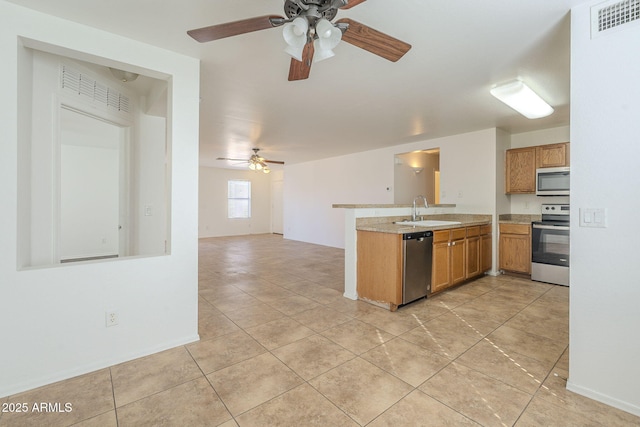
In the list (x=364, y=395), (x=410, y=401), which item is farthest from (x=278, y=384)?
(x=410, y=401)

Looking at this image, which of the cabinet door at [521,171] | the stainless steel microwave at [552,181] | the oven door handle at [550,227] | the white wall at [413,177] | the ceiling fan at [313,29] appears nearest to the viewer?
the ceiling fan at [313,29]

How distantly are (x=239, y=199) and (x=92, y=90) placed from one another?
7674 mm

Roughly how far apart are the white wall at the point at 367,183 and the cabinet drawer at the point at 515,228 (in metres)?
0.34

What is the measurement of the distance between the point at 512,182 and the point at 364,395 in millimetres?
4352

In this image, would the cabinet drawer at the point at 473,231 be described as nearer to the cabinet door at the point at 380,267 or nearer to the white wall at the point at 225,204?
the cabinet door at the point at 380,267

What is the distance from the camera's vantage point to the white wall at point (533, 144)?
4410 mm

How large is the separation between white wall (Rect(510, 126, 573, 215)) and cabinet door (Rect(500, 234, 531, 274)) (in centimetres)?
71

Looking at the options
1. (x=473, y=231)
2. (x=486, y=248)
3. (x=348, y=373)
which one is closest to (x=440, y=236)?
(x=473, y=231)

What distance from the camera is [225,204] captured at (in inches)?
386

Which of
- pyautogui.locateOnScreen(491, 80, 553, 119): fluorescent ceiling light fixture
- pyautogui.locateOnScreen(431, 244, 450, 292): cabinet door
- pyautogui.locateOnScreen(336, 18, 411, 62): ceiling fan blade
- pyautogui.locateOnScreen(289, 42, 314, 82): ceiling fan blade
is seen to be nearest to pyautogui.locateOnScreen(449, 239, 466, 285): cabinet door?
pyautogui.locateOnScreen(431, 244, 450, 292): cabinet door

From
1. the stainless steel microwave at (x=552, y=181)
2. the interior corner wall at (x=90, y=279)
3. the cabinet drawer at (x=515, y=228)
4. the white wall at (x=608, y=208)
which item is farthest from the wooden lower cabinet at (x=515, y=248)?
the interior corner wall at (x=90, y=279)

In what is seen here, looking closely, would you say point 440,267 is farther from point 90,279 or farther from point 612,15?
point 90,279

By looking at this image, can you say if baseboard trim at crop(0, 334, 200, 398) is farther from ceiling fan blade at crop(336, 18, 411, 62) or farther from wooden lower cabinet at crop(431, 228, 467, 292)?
wooden lower cabinet at crop(431, 228, 467, 292)

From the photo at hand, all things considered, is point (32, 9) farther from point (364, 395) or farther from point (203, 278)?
point (203, 278)
